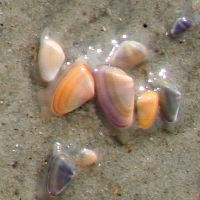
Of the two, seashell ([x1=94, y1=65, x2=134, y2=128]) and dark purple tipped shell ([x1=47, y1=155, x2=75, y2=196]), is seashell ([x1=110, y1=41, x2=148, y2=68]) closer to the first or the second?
seashell ([x1=94, y1=65, x2=134, y2=128])

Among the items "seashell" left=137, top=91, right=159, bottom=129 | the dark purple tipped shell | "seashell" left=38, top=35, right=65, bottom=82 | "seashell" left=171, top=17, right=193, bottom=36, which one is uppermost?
"seashell" left=171, top=17, right=193, bottom=36

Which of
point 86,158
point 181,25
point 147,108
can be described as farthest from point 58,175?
point 181,25

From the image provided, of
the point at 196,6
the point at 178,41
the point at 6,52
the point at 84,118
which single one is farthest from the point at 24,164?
the point at 196,6

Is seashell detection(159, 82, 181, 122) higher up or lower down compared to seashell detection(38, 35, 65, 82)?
lower down

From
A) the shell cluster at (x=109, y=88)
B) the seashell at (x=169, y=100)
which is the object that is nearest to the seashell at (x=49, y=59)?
the shell cluster at (x=109, y=88)

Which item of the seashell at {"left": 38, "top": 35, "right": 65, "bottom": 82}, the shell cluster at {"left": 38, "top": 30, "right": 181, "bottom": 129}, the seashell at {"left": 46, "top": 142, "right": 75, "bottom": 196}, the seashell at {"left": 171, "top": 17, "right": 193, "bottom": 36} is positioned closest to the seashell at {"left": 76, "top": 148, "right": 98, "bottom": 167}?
the seashell at {"left": 46, "top": 142, "right": 75, "bottom": 196}

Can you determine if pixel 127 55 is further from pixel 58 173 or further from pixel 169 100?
pixel 58 173
